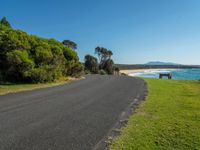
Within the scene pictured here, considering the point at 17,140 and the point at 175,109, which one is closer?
the point at 17,140

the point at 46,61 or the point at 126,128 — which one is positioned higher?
the point at 46,61

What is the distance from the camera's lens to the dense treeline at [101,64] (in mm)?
52219

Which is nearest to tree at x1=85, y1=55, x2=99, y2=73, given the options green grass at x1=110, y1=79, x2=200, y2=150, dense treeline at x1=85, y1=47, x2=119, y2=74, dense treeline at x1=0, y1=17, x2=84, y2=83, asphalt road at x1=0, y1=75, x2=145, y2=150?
dense treeline at x1=85, y1=47, x2=119, y2=74

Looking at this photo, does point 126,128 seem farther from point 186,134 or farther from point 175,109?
point 175,109

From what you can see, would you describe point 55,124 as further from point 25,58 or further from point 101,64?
point 101,64

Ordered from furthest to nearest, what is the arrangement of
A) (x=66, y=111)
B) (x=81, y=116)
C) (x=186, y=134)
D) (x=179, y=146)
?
(x=66, y=111) < (x=81, y=116) < (x=186, y=134) < (x=179, y=146)

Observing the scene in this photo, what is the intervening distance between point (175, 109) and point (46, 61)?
14.5m

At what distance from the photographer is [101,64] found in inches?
2393

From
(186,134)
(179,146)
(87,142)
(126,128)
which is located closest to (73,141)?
(87,142)

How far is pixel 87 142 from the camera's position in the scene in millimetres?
5117

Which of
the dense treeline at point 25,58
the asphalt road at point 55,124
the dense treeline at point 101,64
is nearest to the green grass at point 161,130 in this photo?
the asphalt road at point 55,124

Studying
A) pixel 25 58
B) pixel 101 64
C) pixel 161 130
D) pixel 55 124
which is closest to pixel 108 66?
pixel 101 64

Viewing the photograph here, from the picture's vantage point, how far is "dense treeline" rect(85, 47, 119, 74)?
5222cm

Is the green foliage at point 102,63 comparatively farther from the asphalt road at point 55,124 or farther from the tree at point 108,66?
the asphalt road at point 55,124
